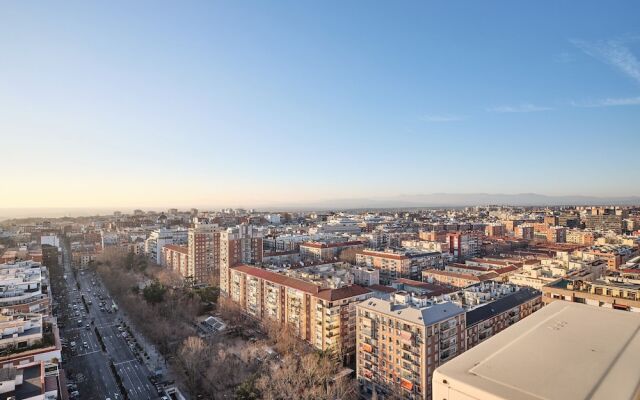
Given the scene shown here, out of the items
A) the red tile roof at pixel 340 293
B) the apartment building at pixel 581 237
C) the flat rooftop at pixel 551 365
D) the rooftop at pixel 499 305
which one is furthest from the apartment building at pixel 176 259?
the apartment building at pixel 581 237

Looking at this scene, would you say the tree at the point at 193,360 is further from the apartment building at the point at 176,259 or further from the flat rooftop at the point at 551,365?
the apartment building at the point at 176,259

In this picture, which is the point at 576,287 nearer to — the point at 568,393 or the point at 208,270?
the point at 568,393

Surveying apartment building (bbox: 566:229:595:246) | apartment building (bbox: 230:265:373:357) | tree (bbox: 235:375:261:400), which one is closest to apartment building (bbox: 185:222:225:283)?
apartment building (bbox: 230:265:373:357)

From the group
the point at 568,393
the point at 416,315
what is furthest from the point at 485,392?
the point at 416,315

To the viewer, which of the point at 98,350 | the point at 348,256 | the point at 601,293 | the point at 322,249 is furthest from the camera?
the point at 322,249

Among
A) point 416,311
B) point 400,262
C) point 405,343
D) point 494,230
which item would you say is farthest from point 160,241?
point 494,230

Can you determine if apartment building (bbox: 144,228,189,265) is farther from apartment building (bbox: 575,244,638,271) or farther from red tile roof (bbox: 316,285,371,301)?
apartment building (bbox: 575,244,638,271)

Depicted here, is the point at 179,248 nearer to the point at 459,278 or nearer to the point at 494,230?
the point at 459,278
